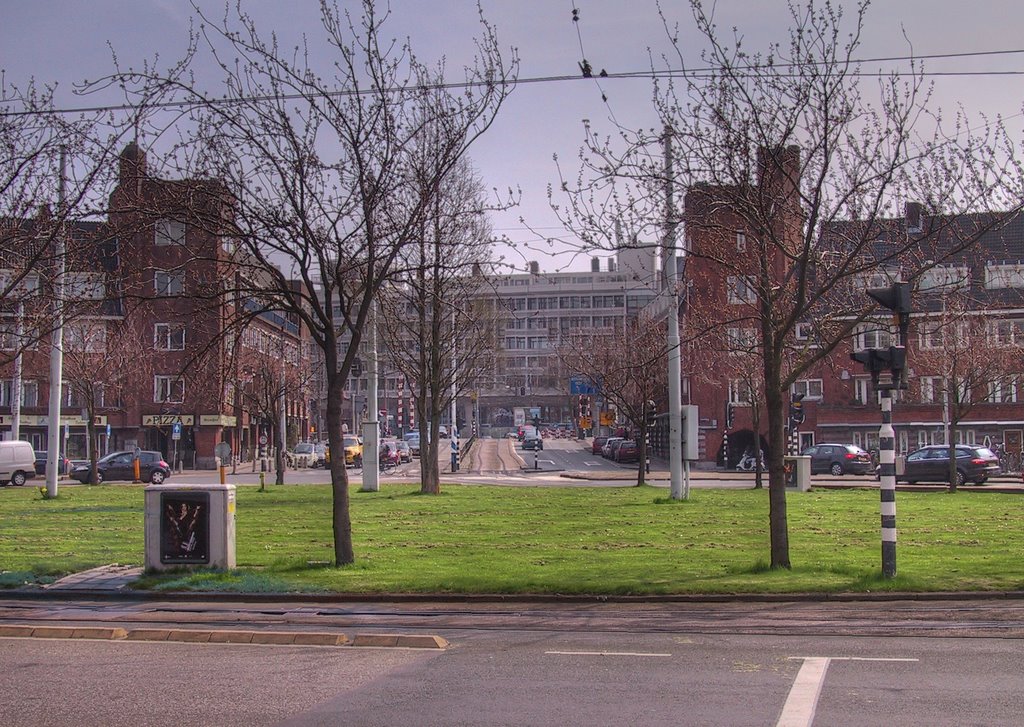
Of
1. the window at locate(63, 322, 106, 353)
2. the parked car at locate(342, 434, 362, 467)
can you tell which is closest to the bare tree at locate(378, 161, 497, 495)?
the window at locate(63, 322, 106, 353)

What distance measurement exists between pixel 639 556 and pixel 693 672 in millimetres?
7823

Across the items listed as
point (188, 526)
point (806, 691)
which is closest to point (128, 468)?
point (188, 526)

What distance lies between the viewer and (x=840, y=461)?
51.4 metres

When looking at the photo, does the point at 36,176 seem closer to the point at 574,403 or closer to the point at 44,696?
the point at 44,696

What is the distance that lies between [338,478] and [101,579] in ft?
11.6

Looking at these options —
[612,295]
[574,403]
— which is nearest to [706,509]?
[574,403]

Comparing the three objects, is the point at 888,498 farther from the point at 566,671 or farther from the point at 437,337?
the point at 437,337

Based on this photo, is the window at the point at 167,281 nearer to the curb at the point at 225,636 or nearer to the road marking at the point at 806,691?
the curb at the point at 225,636

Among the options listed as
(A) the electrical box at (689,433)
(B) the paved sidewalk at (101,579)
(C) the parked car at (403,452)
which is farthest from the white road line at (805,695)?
(C) the parked car at (403,452)

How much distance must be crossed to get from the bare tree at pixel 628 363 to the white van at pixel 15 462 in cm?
2480

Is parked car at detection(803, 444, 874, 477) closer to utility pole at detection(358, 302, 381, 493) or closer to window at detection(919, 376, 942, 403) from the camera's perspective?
window at detection(919, 376, 942, 403)

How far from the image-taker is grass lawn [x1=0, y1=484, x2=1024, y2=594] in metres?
14.1

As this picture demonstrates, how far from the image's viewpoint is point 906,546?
690 inches

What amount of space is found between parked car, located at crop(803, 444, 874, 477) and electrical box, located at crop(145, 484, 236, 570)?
4012 cm
